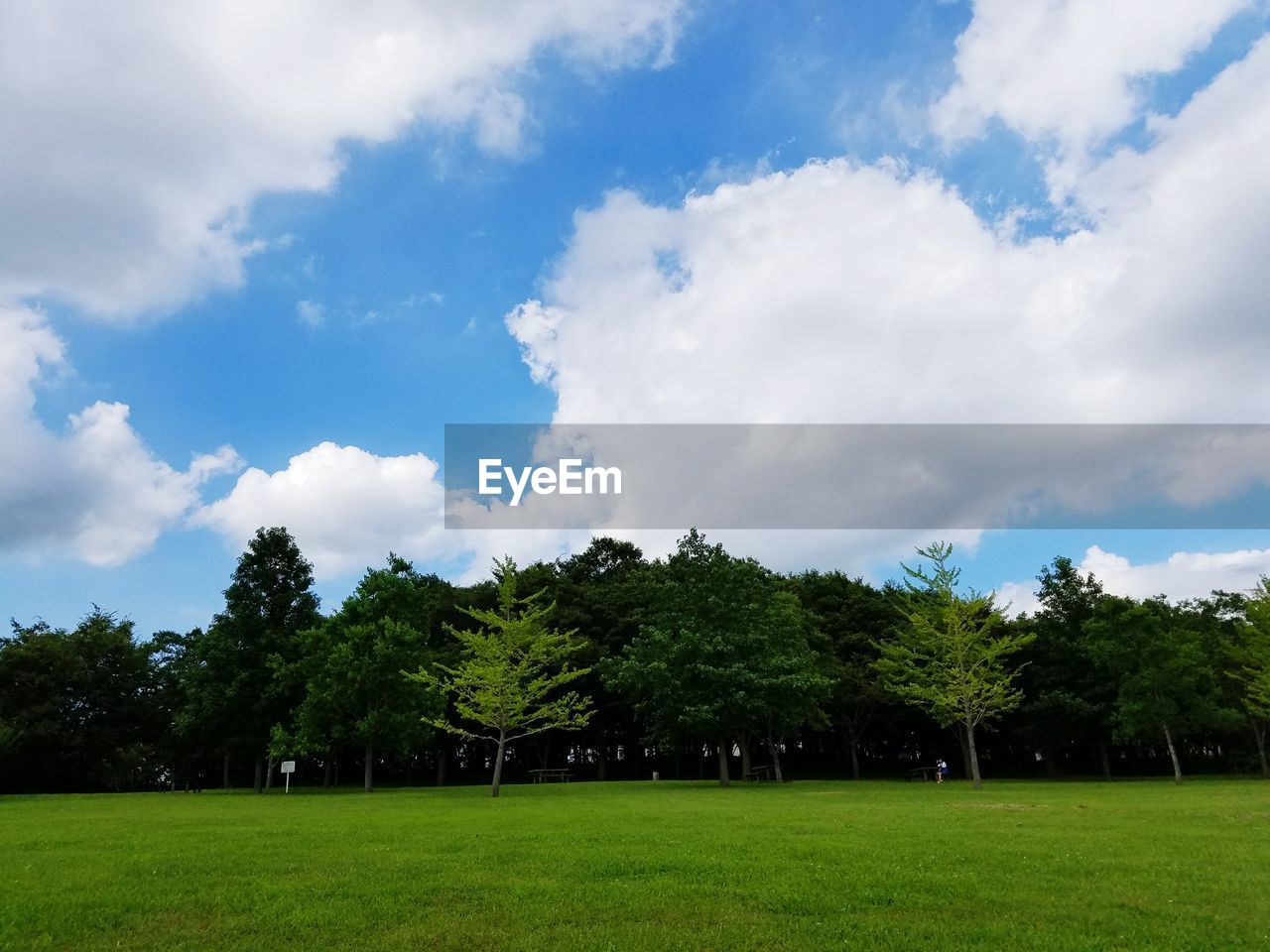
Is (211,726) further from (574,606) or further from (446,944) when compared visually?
(446,944)

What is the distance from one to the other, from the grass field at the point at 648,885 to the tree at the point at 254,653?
104 feet

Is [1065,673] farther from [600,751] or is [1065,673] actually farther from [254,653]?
[254,653]

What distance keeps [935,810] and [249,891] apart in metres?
18.9

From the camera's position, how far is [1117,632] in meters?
45.3

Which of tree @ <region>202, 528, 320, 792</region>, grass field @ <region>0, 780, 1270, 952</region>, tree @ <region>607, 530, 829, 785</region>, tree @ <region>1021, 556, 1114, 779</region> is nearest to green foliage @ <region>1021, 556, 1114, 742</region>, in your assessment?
tree @ <region>1021, 556, 1114, 779</region>

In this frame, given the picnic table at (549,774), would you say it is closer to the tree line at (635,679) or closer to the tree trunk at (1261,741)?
the tree line at (635,679)

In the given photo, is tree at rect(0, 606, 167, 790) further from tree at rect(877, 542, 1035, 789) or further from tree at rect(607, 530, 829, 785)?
tree at rect(877, 542, 1035, 789)

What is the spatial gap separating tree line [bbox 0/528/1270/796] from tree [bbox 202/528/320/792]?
14 centimetres

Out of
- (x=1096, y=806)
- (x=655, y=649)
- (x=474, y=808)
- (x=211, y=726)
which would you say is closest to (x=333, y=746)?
(x=211, y=726)

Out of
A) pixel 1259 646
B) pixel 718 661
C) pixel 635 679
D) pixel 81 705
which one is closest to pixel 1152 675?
pixel 1259 646

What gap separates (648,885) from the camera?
11.3m

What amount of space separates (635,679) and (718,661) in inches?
179

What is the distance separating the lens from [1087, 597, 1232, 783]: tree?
43.1m

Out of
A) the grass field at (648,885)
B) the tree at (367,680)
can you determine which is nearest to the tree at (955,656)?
the grass field at (648,885)
